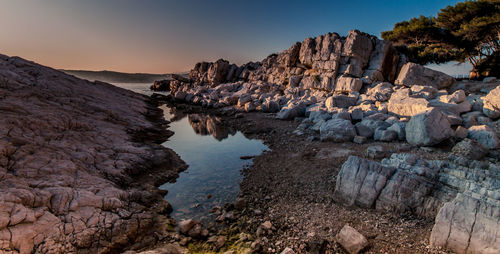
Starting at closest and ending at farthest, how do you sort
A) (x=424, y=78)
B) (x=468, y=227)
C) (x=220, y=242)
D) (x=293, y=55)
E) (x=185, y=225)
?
(x=468, y=227) < (x=220, y=242) < (x=185, y=225) < (x=424, y=78) < (x=293, y=55)

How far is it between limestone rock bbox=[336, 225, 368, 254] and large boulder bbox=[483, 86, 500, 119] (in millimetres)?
14782

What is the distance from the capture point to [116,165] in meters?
9.91

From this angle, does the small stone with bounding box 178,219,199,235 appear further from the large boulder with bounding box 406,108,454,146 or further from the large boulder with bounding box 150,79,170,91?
the large boulder with bounding box 150,79,170,91

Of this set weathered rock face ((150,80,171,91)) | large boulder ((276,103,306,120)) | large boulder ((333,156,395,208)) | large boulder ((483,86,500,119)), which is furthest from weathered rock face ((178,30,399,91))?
weathered rock face ((150,80,171,91))

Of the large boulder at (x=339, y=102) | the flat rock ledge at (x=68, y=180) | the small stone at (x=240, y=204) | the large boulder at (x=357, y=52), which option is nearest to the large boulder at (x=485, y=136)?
the large boulder at (x=339, y=102)

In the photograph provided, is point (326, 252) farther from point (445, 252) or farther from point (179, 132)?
point (179, 132)

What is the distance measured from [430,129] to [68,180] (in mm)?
16841


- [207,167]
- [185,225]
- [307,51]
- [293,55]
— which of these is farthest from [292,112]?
[293,55]

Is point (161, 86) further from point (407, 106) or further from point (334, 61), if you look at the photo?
point (407, 106)

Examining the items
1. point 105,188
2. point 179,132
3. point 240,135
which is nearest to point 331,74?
point 240,135

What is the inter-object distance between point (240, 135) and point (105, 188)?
1298 cm

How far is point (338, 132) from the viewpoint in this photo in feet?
47.4

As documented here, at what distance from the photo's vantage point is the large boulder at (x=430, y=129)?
11.5 metres

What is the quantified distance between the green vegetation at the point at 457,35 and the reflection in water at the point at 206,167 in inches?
1506
